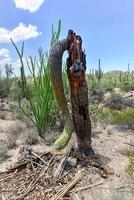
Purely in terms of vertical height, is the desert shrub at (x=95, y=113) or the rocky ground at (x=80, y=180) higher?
the desert shrub at (x=95, y=113)

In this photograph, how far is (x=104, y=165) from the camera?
6871 millimetres

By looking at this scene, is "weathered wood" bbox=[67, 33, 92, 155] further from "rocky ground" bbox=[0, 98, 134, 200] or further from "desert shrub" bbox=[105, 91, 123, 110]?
"desert shrub" bbox=[105, 91, 123, 110]

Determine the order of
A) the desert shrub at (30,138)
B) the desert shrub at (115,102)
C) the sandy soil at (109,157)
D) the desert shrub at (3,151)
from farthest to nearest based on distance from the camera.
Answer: the desert shrub at (115,102) < the desert shrub at (30,138) < the desert shrub at (3,151) < the sandy soil at (109,157)

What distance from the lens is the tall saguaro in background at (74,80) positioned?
6867 millimetres

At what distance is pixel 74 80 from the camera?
6852 millimetres

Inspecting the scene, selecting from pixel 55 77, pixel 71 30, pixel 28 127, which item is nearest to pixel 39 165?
pixel 55 77

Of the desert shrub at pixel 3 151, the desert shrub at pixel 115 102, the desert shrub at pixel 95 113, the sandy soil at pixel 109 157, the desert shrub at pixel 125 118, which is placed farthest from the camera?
the desert shrub at pixel 115 102

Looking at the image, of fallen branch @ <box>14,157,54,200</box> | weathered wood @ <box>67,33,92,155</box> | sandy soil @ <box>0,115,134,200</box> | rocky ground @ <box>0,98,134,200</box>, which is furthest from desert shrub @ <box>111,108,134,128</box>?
fallen branch @ <box>14,157,54,200</box>

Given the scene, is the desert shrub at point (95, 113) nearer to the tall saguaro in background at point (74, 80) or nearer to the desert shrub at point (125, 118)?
the desert shrub at point (125, 118)

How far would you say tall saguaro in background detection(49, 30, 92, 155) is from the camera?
22.5ft

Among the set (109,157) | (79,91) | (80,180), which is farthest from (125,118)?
(80,180)

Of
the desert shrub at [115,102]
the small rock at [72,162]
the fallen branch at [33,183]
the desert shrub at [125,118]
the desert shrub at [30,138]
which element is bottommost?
the fallen branch at [33,183]

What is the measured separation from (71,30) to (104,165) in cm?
238

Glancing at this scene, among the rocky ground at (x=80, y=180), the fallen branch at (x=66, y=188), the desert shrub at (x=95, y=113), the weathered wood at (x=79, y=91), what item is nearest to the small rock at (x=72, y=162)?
the rocky ground at (x=80, y=180)
